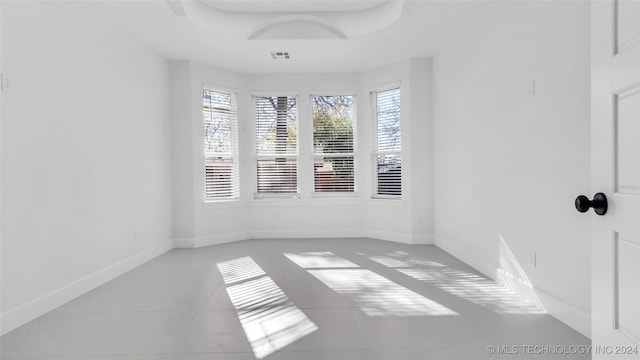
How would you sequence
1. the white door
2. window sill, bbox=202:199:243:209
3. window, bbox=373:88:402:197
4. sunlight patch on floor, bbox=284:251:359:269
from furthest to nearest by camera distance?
1. window, bbox=373:88:402:197
2. window sill, bbox=202:199:243:209
3. sunlight patch on floor, bbox=284:251:359:269
4. the white door

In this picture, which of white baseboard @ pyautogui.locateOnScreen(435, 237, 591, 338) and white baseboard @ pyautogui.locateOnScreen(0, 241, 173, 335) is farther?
white baseboard @ pyautogui.locateOnScreen(0, 241, 173, 335)

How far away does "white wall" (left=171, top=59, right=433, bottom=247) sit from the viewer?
516cm

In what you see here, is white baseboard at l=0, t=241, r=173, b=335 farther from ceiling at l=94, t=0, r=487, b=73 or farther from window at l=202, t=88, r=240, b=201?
ceiling at l=94, t=0, r=487, b=73

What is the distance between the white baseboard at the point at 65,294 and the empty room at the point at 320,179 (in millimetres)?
17

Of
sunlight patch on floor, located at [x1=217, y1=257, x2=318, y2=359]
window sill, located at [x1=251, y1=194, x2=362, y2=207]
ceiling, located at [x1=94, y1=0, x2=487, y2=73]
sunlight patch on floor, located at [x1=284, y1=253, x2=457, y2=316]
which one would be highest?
ceiling, located at [x1=94, y1=0, x2=487, y2=73]

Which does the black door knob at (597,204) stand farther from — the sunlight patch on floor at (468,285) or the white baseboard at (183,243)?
the white baseboard at (183,243)

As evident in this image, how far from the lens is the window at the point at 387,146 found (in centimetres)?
549

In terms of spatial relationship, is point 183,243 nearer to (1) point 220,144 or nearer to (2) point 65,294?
(1) point 220,144

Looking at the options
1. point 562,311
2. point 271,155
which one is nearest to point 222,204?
point 271,155

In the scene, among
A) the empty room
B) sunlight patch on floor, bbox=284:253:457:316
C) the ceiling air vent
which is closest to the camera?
the empty room

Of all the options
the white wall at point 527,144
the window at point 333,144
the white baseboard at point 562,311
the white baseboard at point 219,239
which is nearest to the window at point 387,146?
the window at point 333,144

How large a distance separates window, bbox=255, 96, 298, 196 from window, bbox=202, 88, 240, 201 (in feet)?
1.38

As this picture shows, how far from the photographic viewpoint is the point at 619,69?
1118mm

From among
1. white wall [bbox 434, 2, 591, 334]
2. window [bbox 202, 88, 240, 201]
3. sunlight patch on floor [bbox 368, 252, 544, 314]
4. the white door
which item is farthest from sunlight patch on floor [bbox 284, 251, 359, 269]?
the white door
